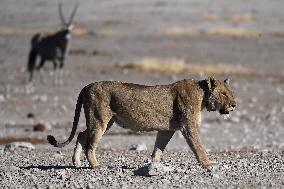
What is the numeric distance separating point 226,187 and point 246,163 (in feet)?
6.57

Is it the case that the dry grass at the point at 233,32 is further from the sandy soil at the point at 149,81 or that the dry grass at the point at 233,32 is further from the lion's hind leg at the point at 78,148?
the lion's hind leg at the point at 78,148

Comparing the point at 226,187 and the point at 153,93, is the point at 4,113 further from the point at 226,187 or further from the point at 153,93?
the point at 226,187

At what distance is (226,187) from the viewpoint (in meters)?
10.8

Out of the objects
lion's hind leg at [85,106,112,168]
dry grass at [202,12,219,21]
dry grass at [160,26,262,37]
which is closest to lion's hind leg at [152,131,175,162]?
lion's hind leg at [85,106,112,168]

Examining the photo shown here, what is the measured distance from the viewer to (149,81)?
1265 inches

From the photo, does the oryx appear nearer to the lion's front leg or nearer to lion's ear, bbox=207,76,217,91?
lion's ear, bbox=207,76,217,91

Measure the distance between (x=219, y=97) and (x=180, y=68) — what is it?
22825 millimetres

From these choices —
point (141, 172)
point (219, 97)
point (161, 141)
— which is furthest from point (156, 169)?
point (219, 97)

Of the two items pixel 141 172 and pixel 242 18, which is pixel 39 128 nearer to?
pixel 141 172

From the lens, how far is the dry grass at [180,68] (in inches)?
1359

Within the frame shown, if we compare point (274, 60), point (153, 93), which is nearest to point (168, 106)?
point (153, 93)

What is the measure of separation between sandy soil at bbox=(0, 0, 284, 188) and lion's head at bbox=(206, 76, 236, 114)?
80 centimetres

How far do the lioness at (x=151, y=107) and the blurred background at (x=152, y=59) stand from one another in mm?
4672

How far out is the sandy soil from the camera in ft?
38.7
